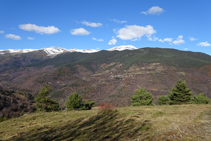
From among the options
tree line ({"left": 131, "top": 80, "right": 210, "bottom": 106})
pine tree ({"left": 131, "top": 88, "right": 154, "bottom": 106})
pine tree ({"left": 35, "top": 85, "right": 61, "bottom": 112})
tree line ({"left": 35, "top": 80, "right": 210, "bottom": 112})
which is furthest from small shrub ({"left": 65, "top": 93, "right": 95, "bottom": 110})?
pine tree ({"left": 131, "top": 88, "right": 154, "bottom": 106})

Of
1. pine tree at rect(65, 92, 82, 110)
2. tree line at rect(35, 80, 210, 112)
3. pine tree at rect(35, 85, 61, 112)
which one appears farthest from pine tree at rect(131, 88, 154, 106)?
pine tree at rect(35, 85, 61, 112)

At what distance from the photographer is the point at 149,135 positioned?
30.4 ft

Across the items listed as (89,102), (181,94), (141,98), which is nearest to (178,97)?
(181,94)

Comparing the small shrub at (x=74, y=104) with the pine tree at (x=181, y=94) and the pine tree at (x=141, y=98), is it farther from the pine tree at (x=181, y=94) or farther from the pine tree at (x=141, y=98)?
the pine tree at (x=181, y=94)

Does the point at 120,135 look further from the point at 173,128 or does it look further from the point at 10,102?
the point at 10,102

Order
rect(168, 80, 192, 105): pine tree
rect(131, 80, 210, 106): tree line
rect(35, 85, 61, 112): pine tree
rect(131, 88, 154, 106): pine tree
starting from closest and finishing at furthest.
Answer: rect(35, 85, 61, 112): pine tree → rect(168, 80, 192, 105): pine tree → rect(131, 80, 210, 106): tree line → rect(131, 88, 154, 106): pine tree

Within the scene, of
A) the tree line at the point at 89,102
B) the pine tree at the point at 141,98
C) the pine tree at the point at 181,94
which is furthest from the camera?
the pine tree at the point at 141,98

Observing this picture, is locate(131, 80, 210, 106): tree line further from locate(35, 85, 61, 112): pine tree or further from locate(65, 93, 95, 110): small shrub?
locate(35, 85, 61, 112): pine tree

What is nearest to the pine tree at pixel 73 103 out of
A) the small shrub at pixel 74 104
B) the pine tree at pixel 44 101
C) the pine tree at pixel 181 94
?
the small shrub at pixel 74 104

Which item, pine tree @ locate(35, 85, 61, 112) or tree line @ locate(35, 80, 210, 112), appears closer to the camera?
tree line @ locate(35, 80, 210, 112)

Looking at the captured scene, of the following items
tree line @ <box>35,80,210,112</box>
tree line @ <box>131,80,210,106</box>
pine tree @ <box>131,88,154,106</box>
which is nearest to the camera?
tree line @ <box>35,80,210,112</box>

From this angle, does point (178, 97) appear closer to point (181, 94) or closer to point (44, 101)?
point (181, 94)

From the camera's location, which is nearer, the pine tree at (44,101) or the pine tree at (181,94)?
the pine tree at (44,101)

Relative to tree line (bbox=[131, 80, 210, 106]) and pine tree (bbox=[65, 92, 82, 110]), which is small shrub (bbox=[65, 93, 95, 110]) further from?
tree line (bbox=[131, 80, 210, 106])
